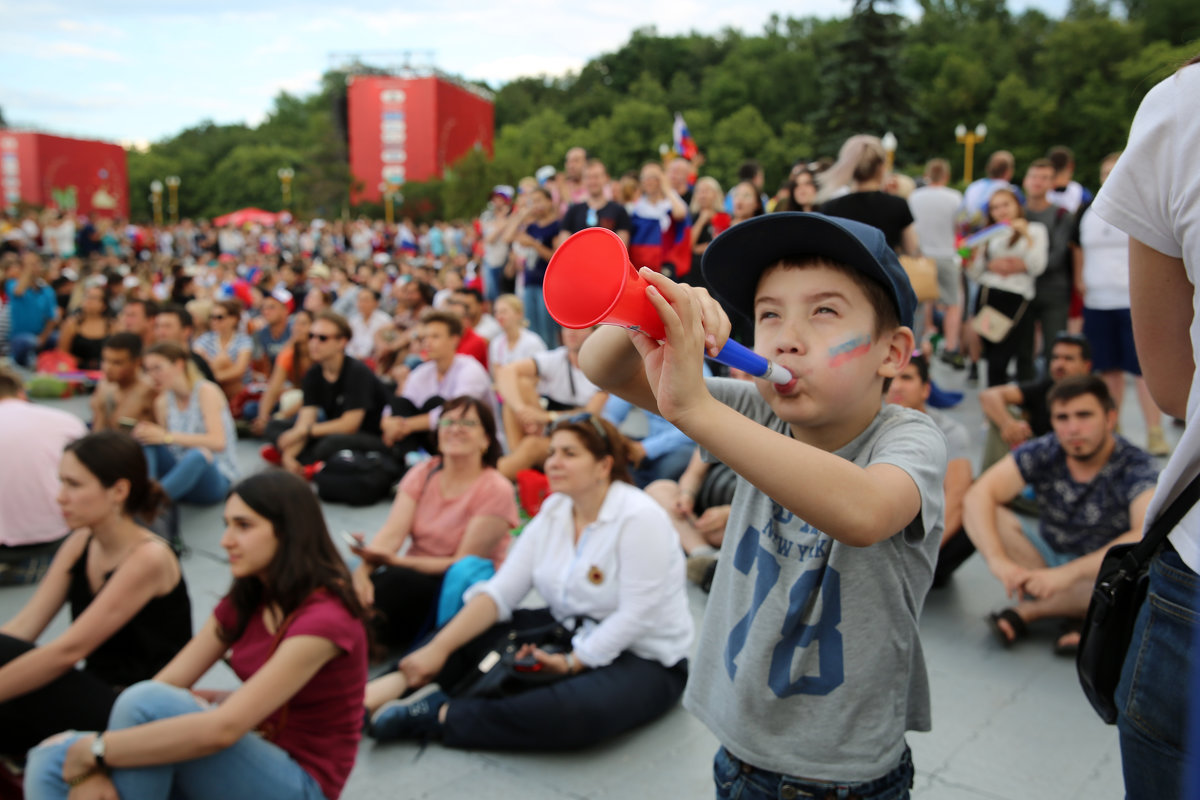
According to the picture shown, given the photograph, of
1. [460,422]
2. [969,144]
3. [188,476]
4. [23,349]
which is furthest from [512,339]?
[969,144]

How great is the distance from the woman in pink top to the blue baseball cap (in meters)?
2.98

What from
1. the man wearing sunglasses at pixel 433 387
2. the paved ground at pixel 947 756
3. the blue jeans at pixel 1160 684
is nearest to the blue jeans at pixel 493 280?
the man wearing sunglasses at pixel 433 387

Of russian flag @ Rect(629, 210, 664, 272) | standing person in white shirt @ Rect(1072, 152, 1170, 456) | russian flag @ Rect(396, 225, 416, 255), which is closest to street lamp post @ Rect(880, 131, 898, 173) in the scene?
standing person in white shirt @ Rect(1072, 152, 1170, 456)

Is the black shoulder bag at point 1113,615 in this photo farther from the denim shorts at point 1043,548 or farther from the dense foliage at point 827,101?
the dense foliage at point 827,101

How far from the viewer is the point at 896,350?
146 centimetres

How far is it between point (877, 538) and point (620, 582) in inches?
89.9

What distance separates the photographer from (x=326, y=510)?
6066 mm

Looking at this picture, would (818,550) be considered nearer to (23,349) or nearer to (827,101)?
(23,349)

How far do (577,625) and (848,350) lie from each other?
2435 mm

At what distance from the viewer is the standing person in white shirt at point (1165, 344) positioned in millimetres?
1120

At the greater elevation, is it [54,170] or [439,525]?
[54,170]

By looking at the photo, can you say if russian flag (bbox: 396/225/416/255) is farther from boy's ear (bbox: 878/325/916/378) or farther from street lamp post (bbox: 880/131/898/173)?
boy's ear (bbox: 878/325/916/378)

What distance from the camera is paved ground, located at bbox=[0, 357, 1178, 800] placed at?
9.71 feet

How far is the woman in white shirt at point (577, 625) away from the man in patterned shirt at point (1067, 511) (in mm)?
1521
